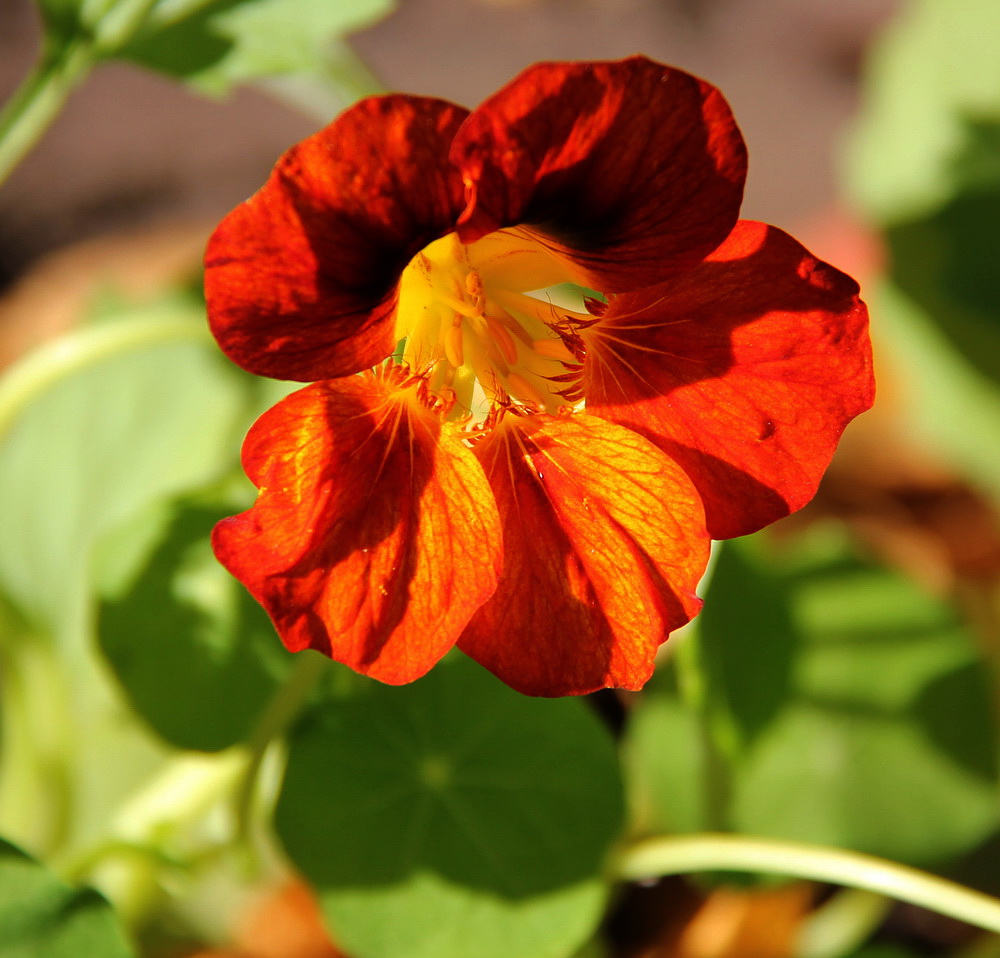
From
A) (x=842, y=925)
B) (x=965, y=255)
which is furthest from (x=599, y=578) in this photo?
(x=965, y=255)

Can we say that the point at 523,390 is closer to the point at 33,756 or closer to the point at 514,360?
the point at 514,360

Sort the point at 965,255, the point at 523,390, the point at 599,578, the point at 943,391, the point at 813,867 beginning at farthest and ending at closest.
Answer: the point at 943,391 → the point at 965,255 → the point at 813,867 → the point at 523,390 → the point at 599,578

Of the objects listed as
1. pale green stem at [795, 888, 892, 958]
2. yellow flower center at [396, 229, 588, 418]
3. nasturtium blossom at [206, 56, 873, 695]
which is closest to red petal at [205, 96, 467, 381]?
nasturtium blossom at [206, 56, 873, 695]

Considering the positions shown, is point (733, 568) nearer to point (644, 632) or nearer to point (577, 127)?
point (644, 632)

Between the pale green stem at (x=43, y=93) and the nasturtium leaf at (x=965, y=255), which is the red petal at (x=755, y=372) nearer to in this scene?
the pale green stem at (x=43, y=93)

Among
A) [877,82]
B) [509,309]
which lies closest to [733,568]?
[509,309]

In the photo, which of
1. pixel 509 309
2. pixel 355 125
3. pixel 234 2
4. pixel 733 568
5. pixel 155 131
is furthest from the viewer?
pixel 155 131
